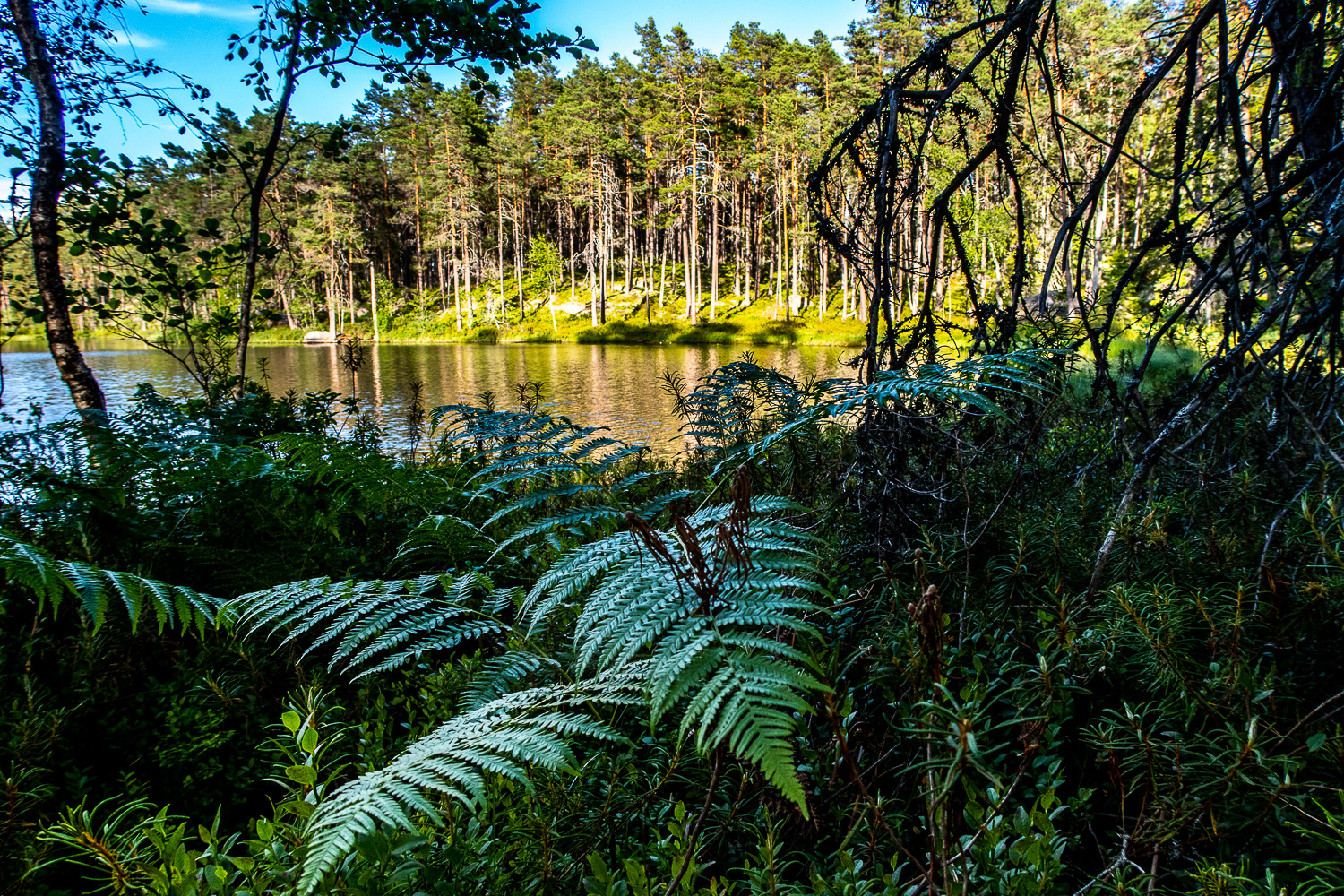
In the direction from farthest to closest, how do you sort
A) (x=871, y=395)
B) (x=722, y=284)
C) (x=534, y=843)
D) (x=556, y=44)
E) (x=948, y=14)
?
(x=722, y=284)
(x=556, y=44)
(x=948, y=14)
(x=871, y=395)
(x=534, y=843)

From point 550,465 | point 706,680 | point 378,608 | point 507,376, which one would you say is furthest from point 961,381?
point 507,376

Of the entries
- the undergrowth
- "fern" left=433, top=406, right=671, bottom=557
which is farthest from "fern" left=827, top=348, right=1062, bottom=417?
"fern" left=433, top=406, right=671, bottom=557

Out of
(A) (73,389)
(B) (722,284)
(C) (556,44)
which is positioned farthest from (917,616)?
(B) (722,284)

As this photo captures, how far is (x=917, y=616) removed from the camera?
1.11m

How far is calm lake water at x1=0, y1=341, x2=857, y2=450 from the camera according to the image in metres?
13.8

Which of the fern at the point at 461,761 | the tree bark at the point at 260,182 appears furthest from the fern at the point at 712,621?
the tree bark at the point at 260,182

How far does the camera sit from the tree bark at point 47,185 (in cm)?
493

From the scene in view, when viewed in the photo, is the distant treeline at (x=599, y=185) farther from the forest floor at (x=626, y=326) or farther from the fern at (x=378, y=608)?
the fern at (x=378, y=608)

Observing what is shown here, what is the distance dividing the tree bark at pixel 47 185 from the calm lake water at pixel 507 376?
1007 millimetres

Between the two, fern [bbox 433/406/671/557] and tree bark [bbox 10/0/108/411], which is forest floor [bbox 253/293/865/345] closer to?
tree bark [bbox 10/0/108/411]

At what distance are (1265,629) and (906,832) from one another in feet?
3.88

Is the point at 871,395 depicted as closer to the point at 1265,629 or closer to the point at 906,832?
the point at 906,832

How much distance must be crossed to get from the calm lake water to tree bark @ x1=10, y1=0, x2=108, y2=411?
1.01 m

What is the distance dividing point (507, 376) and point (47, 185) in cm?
1930
